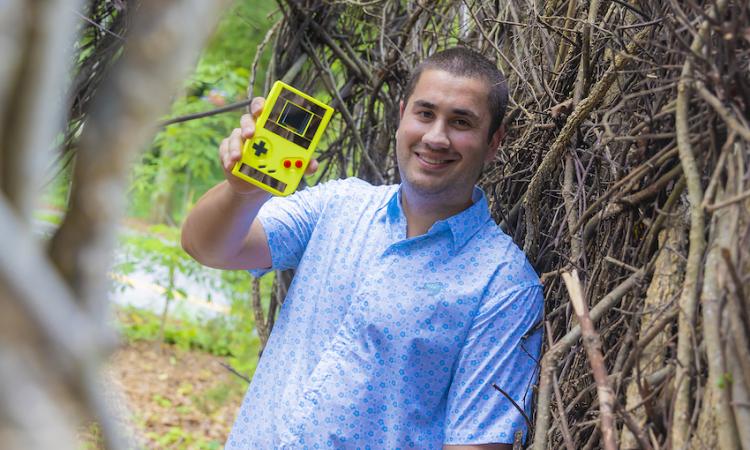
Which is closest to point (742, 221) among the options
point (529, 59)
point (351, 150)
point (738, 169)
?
point (738, 169)

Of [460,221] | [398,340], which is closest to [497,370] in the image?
[398,340]

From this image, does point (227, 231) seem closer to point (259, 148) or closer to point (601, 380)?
point (259, 148)

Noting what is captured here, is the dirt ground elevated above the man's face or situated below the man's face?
below

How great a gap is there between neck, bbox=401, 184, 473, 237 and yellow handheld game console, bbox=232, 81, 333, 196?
290 mm

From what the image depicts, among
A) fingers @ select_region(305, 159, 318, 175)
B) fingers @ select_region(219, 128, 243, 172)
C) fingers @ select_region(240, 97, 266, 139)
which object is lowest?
fingers @ select_region(219, 128, 243, 172)

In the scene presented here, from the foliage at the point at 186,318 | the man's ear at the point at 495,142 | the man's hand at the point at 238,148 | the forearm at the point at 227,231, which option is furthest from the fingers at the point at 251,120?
the foliage at the point at 186,318

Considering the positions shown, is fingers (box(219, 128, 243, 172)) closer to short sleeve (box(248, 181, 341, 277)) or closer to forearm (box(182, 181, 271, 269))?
forearm (box(182, 181, 271, 269))

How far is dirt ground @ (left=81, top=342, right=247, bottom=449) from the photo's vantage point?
16.5 ft

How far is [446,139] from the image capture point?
1940 mm

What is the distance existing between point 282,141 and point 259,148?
0.07 metres

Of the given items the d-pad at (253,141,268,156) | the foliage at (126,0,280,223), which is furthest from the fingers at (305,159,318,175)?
the foliage at (126,0,280,223)

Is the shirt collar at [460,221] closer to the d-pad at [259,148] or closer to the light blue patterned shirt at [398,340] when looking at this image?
the light blue patterned shirt at [398,340]

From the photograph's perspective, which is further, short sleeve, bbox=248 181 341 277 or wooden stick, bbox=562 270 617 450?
short sleeve, bbox=248 181 341 277

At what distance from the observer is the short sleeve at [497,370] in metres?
1.73
